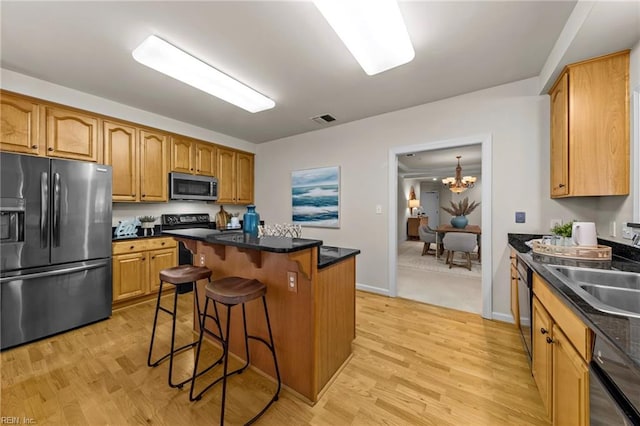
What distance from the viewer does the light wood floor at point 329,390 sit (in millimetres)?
1409

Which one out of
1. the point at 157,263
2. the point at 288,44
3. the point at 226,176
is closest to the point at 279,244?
the point at 288,44

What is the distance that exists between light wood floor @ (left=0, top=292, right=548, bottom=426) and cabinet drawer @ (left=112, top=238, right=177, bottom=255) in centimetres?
89

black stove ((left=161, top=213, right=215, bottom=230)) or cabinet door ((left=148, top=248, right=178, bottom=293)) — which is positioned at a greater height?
black stove ((left=161, top=213, right=215, bottom=230))

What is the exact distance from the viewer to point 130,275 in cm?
292

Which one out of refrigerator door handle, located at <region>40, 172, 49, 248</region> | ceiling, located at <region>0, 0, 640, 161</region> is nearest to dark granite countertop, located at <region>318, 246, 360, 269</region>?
ceiling, located at <region>0, 0, 640, 161</region>

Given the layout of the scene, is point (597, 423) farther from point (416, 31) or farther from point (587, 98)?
point (416, 31)

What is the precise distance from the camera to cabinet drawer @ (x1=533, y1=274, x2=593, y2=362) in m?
0.86

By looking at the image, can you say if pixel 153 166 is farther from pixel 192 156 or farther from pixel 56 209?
pixel 56 209

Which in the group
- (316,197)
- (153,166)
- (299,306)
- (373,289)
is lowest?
(373,289)

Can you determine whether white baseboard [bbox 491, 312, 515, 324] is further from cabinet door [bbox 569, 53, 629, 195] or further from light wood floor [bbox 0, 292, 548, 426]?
cabinet door [bbox 569, 53, 629, 195]

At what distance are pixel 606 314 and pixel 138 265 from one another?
397 cm

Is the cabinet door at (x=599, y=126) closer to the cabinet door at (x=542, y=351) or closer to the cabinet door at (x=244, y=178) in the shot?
the cabinet door at (x=542, y=351)

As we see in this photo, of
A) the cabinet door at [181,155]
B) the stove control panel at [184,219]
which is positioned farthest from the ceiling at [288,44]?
the stove control panel at [184,219]

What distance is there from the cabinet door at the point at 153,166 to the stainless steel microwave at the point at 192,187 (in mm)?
102
